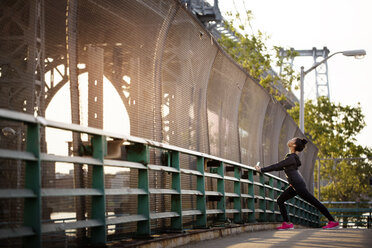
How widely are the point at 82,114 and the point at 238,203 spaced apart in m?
5.68

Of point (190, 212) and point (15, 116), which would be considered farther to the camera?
point (190, 212)

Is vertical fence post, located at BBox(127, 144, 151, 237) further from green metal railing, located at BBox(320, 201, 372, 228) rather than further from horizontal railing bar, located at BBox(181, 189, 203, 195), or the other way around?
green metal railing, located at BBox(320, 201, 372, 228)

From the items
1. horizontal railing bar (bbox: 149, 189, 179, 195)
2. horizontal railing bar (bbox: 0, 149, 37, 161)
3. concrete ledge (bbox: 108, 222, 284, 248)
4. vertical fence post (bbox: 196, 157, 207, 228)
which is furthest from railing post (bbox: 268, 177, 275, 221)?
horizontal railing bar (bbox: 0, 149, 37, 161)

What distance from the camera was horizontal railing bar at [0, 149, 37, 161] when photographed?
4.14m

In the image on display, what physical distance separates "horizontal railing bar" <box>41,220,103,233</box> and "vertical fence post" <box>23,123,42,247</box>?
0.14 meters

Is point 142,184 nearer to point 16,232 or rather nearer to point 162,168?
point 162,168

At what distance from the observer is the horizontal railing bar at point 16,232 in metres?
4.15

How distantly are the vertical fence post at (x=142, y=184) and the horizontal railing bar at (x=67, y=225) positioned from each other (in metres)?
1.07

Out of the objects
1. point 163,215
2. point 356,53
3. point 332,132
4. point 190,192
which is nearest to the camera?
point 163,215

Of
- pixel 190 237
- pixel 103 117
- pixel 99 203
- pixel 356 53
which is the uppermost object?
pixel 356 53

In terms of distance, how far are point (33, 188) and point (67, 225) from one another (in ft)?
1.82

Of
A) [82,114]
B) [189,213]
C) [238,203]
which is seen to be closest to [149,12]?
[82,114]

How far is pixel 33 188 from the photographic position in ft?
14.9

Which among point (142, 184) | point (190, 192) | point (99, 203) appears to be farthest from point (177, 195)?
point (99, 203)
